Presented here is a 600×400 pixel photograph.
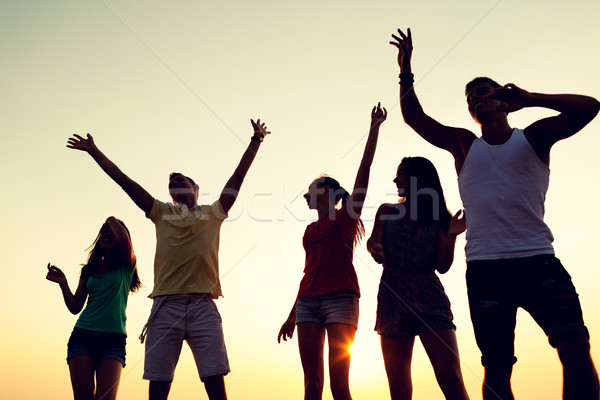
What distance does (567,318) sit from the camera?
2904mm

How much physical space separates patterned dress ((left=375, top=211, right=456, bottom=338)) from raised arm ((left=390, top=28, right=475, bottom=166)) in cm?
131

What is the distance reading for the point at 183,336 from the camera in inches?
192

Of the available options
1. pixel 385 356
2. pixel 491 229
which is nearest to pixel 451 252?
pixel 385 356

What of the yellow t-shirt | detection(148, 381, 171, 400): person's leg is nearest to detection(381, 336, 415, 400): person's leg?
the yellow t-shirt

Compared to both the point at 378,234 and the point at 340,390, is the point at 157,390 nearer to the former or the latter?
the point at 340,390

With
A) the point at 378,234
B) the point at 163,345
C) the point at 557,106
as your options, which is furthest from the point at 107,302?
the point at 557,106

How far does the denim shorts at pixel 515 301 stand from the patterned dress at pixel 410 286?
4.11 ft

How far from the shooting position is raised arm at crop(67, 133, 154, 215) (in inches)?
200

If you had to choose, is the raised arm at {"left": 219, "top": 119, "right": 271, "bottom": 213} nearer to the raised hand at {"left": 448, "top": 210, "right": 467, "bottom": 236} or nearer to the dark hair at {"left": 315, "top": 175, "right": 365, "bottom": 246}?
the dark hair at {"left": 315, "top": 175, "right": 365, "bottom": 246}

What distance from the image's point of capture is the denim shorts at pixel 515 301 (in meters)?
2.93

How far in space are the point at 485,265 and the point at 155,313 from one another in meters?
3.10

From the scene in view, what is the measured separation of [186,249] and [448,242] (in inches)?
98.0

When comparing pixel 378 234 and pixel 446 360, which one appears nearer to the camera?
pixel 446 360

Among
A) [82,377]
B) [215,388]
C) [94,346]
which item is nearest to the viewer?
[215,388]
